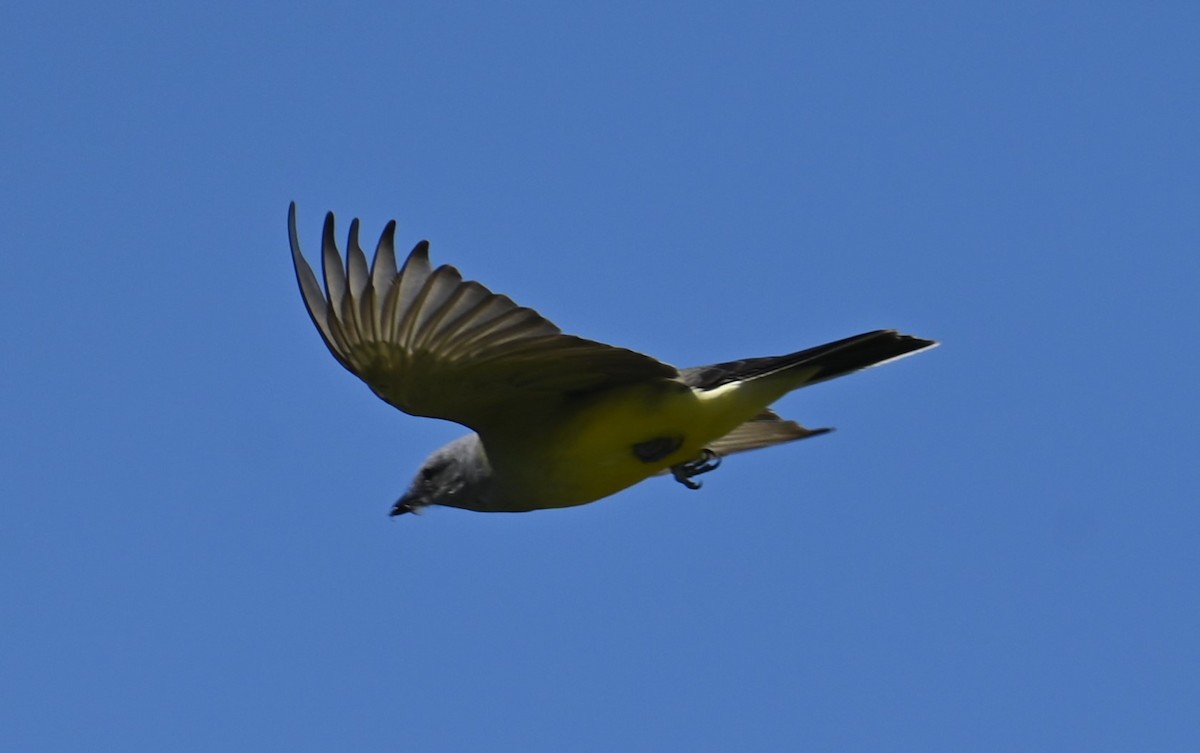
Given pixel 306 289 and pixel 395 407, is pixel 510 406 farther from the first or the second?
pixel 306 289

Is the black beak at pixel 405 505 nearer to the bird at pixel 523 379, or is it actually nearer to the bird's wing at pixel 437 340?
the bird at pixel 523 379

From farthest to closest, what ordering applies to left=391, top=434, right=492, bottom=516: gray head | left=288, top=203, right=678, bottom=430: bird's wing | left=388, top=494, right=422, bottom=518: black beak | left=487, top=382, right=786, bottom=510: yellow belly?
left=388, top=494, right=422, bottom=518: black beak
left=391, top=434, right=492, bottom=516: gray head
left=487, top=382, right=786, bottom=510: yellow belly
left=288, top=203, right=678, bottom=430: bird's wing

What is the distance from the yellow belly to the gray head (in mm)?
211

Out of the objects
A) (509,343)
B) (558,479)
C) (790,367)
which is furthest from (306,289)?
(790,367)

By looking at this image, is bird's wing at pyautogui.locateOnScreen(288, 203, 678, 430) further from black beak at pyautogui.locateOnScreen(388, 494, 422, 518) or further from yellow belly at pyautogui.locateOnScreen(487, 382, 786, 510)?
black beak at pyautogui.locateOnScreen(388, 494, 422, 518)

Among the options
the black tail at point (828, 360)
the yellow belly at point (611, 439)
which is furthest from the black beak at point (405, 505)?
the black tail at point (828, 360)

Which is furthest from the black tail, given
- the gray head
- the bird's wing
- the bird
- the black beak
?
the black beak

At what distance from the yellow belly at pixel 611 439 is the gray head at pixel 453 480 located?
8.3 inches

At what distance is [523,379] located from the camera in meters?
8.39

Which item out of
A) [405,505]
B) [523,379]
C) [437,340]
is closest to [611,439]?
[523,379]

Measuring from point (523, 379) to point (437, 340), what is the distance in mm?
564

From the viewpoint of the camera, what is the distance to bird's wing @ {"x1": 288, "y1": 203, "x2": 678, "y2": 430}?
25.7 feet

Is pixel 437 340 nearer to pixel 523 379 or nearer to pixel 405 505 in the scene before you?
pixel 523 379

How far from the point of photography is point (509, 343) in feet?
26.2
